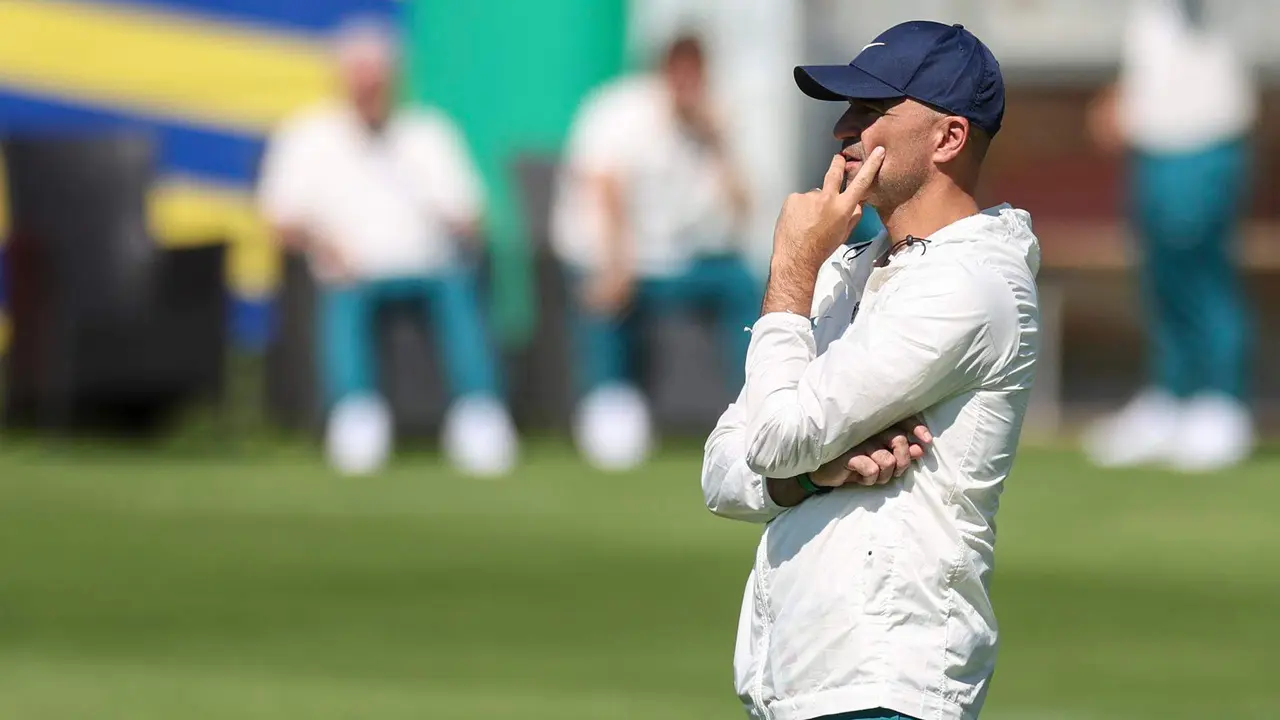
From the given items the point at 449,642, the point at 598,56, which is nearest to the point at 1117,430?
the point at 598,56

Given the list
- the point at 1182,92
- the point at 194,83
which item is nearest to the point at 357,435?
the point at 1182,92

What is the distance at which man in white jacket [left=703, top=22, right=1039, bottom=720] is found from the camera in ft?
10.2

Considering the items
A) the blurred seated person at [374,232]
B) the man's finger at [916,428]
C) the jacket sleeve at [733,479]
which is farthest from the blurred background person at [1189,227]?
the man's finger at [916,428]

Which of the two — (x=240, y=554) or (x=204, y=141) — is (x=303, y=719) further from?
(x=204, y=141)

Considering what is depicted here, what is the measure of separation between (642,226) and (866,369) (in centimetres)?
922

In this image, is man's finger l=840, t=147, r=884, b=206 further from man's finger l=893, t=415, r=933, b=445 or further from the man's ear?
man's finger l=893, t=415, r=933, b=445

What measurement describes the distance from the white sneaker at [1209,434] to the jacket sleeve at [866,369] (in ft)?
27.8

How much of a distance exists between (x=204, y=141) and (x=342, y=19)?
1326mm

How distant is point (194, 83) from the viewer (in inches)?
A: 655

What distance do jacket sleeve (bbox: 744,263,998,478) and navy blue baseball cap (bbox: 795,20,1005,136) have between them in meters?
0.23

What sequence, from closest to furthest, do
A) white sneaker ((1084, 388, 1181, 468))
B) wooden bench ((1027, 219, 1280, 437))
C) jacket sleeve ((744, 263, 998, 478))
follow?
jacket sleeve ((744, 263, 998, 478)) → white sneaker ((1084, 388, 1181, 468)) → wooden bench ((1027, 219, 1280, 437))

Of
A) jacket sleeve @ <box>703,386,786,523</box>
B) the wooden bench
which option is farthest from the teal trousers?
jacket sleeve @ <box>703,386,786,523</box>

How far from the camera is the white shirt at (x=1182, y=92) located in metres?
11.5

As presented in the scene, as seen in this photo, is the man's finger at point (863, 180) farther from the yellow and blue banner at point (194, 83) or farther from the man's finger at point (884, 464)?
the yellow and blue banner at point (194, 83)
